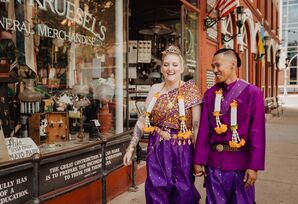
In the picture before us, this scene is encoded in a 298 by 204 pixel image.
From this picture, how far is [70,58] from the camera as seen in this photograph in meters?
5.56

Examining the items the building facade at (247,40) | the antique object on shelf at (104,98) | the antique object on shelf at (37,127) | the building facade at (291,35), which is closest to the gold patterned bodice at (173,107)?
the antique object on shelf at (37,127)

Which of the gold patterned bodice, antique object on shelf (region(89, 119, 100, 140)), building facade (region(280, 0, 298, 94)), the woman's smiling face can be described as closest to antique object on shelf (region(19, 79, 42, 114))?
antique object on shelf (region(89, 119, 100, 140))

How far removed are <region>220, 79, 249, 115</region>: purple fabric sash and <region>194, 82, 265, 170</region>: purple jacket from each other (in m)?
0.02

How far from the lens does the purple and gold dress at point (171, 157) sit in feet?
10.7

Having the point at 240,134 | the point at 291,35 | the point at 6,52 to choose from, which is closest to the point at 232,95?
the point at 240,134

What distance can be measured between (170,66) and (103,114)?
2561 mm

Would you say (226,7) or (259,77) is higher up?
(226,7)

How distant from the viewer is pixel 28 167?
316cm

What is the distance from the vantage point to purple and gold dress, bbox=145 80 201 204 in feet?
10.7

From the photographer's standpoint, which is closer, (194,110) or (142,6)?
(194,110)

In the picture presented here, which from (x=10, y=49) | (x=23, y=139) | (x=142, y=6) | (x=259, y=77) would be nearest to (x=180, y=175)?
(x=23, y=139)

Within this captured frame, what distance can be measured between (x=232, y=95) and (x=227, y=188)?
0.78 m

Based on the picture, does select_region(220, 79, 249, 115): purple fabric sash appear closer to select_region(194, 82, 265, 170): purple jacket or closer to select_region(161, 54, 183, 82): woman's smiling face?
select_region(194, 82, 265, 170): purple jacket

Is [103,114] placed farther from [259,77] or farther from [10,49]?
[259,77]
